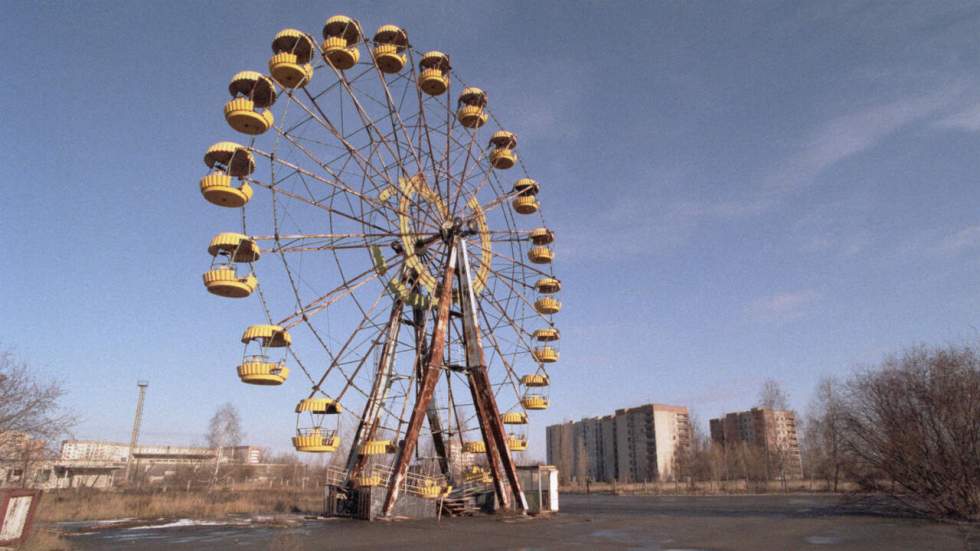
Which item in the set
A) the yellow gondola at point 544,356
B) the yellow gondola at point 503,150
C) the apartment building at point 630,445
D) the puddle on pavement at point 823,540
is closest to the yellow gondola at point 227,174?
the yellow gondola at point 503,150

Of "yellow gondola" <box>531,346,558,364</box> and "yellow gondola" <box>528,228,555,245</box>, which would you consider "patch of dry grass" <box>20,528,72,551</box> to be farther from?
"yellow gondola" <box>528,228,555,245</box>

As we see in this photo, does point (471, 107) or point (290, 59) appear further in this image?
point (471, 107)

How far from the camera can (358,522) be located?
2442 centimetres

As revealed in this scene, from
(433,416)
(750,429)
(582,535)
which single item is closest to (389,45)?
(433,416)

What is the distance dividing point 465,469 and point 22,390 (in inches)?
746

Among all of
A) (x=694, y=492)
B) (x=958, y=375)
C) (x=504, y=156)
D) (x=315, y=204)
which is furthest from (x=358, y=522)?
(x=694, y=492)

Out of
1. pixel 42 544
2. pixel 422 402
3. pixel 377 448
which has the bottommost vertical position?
pixel 42 544

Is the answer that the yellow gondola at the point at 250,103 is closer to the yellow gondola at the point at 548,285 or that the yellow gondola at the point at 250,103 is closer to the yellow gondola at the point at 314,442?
the yellow gondola at the point at 314,442

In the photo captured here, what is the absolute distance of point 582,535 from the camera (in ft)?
61.7

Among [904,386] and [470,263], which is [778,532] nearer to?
[904,386]

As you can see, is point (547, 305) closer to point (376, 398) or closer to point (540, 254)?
point (540, 254)

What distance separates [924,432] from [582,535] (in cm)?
1380

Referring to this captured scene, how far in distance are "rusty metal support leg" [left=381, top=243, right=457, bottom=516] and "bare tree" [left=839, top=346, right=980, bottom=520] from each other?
16895 millimetres

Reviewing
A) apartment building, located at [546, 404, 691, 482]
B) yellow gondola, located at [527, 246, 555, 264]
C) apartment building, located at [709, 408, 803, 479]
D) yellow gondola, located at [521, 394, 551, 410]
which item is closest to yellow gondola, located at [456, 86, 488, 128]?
yellow gondola, located at [527, 246, 555, 264]
